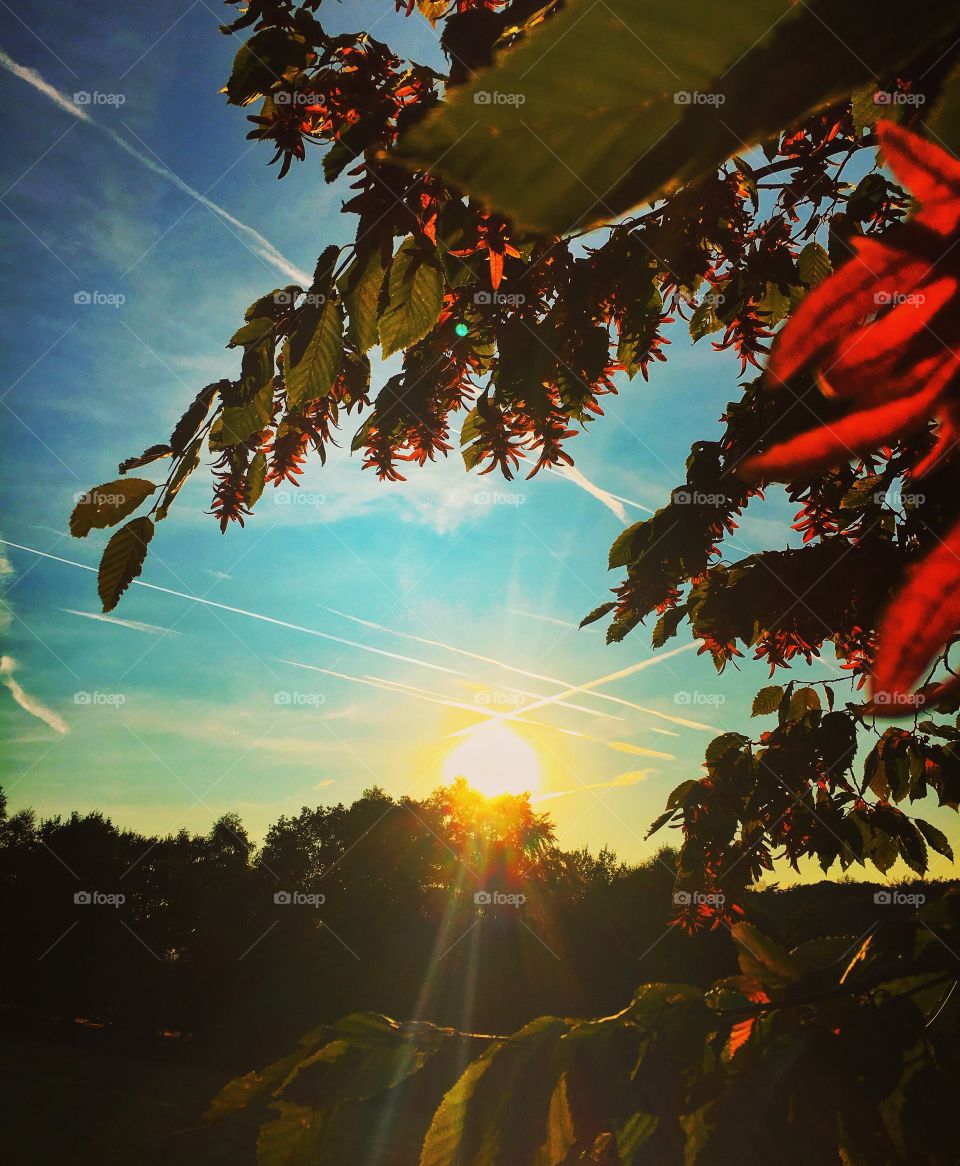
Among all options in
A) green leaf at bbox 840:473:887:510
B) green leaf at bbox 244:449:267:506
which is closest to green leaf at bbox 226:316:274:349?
green leaf at bbox 244:449:267:506

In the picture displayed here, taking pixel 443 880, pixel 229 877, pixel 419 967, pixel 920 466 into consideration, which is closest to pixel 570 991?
pixel 419 967

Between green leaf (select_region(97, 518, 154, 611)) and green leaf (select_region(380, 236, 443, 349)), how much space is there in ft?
1.84

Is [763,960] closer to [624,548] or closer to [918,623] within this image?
[918,623]

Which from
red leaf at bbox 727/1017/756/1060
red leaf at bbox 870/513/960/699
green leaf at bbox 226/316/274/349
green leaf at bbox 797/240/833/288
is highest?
green leaf at bbox 797/240/833/288

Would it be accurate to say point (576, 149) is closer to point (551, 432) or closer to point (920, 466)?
point (920, 466)

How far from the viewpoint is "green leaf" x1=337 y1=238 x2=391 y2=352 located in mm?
1190

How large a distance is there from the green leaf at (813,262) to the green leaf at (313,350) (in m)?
1.87

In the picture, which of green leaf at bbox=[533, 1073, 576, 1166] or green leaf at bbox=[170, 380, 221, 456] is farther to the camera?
green leaf at bbox=[170, 380, 221, 456]

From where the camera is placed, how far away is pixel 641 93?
22 centimetres

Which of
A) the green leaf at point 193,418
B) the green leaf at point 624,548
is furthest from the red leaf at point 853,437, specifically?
the green leaf at point 624,548

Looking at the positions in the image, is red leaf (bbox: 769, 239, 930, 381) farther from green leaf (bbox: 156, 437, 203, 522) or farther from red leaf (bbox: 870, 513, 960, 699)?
green leaf (bbox: 156, 437, 203, 522)

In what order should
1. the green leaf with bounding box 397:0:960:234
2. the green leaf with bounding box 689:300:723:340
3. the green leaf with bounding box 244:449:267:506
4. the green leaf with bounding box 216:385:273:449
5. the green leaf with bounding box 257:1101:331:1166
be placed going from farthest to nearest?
the green leaf with bounding box 689:300:723:340 < the green leaf with bounding box 244:449:267:506 < the green leaf with bounding box 216:385:273:449 < the green leaf with bounding box 257:1101:331:1166 < the green leaf with bounding box 397:0:960:234

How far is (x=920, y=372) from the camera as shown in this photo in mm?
251

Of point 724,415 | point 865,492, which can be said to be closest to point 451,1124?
point 865,492
